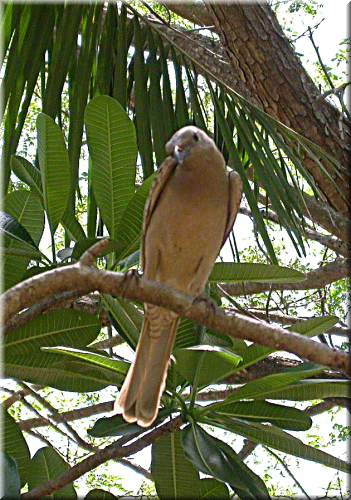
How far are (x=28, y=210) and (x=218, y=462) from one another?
1.05m

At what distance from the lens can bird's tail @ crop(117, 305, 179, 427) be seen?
2.66 m

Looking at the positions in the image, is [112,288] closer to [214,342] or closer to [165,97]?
[214,342]

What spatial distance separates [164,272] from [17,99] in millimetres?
855

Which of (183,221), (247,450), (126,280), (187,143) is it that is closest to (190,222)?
(183,221)

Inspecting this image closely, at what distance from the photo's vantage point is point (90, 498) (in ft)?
8.27

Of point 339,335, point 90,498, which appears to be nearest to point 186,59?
point 90,498

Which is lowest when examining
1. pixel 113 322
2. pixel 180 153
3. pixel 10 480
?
pixel 10 480

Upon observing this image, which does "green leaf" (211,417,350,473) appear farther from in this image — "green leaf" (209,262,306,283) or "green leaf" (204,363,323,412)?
"green leaf" (209,262,306,283)

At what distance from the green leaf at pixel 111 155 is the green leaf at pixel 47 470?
0.73 metres

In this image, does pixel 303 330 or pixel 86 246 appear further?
pixel 303 330

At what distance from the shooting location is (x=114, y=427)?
8.80 feet

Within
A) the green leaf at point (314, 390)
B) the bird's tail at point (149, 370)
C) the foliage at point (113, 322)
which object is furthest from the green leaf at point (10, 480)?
the green leaf at point (314, 390)

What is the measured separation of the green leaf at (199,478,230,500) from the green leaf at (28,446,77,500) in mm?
412

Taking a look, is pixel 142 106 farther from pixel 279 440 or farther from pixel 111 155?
pixel 279 440
